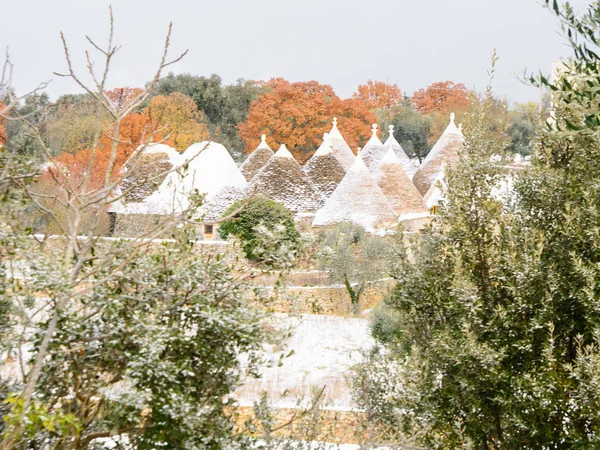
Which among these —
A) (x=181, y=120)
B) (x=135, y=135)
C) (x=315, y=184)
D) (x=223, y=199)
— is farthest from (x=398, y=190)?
(x=181, y=120)

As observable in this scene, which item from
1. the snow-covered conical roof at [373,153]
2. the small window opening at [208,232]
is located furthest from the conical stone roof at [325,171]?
the small window opening at [208,232]

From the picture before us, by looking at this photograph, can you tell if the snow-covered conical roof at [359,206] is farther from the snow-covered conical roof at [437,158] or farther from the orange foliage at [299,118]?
the orange foliage at [299,118]

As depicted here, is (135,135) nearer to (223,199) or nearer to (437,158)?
(223,199)

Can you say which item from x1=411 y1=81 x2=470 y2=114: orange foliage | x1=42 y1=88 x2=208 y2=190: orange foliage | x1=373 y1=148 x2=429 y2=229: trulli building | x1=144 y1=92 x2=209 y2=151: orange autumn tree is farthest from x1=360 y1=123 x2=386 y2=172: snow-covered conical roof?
x1=411 y1=81 x2=470 y2=114: orange foliage

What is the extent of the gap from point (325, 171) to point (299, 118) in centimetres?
1313

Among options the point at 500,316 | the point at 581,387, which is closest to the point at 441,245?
the point at 500,316

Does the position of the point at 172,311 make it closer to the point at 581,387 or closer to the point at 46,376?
the point at 46,376

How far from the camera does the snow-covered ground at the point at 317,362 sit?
11180 millimetres

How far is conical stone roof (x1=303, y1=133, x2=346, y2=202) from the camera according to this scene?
87.0 ft

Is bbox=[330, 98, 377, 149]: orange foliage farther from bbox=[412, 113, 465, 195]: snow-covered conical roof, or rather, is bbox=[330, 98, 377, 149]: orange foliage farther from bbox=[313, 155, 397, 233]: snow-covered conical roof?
bbox=[313, 155, 397, 233]: snow-covered conical roof

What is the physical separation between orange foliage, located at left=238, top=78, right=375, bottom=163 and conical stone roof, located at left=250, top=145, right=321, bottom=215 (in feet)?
46.9

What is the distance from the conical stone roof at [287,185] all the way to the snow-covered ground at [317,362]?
319 inches

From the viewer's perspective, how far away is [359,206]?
74.1 feet

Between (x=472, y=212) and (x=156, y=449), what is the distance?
3.53 meters
